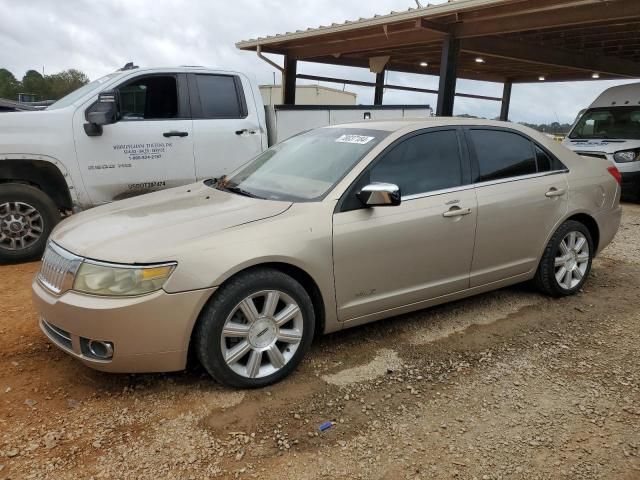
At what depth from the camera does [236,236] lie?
2928 millimetres

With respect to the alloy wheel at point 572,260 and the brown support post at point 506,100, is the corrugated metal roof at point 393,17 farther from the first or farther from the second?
the brown support post at point 506,100

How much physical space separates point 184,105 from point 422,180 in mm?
3431

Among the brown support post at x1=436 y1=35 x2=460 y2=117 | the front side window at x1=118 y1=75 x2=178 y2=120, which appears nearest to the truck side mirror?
the front side window at x1=118 y1=75 x2=178 y2=120

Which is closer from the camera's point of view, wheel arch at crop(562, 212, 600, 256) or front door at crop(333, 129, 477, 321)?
front door at crop(333, 129, 477, 321)

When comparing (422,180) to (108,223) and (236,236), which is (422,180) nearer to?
(236,236)

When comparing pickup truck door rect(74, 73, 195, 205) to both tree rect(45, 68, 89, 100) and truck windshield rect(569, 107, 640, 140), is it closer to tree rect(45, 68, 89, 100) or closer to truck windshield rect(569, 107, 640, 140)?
truck windshield rect(569, 107, 640, 140)

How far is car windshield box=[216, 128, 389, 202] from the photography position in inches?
137

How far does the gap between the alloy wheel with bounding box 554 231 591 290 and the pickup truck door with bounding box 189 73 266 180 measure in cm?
364

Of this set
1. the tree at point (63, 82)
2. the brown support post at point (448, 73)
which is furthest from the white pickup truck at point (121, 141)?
the tree at point (63, 82)

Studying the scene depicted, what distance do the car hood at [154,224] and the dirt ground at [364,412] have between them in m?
0.83

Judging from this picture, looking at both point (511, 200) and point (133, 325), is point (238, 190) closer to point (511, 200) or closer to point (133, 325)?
point (133, 325)

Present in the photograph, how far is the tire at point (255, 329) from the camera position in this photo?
284cm

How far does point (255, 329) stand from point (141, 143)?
3509 millimetres

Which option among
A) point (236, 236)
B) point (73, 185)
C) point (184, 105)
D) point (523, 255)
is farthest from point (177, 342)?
point (184, 105)
